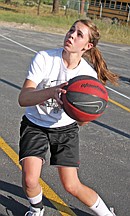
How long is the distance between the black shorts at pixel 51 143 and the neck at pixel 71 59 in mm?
551

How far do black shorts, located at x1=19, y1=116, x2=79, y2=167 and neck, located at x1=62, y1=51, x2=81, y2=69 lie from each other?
0.55m

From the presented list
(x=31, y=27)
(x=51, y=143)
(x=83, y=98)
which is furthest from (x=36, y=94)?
(x=31, y=27)

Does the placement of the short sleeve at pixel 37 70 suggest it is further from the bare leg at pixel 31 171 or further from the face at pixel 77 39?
the bare leg at pixel 31 171

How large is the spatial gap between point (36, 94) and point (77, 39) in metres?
0.67

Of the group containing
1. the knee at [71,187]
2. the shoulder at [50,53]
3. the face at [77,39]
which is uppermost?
the face at [77,39]

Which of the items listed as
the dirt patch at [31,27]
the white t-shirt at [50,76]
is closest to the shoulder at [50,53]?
the white t-shirt at [50,76]

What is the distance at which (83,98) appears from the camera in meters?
3.41

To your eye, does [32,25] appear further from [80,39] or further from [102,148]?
[80,39]

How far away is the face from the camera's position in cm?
370

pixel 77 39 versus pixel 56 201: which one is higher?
pixel 77 39

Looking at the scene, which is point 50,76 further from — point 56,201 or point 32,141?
point 56,201

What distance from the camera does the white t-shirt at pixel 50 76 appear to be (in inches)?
147

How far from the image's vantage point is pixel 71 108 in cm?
339

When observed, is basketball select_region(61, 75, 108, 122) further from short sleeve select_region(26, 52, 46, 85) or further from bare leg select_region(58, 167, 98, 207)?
bare leg select_region(58, 167, 98, 207)
